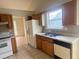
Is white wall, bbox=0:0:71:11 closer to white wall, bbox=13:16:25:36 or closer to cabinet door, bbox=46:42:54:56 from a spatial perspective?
cabinet door, bbox=46:42:54:56

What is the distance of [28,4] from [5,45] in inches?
109

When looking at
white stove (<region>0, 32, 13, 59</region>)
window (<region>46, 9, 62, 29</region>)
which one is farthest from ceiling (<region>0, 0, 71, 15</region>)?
white stove (<region>0, 32, 13, 59</region>)

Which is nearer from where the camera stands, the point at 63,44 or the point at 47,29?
the point at 63,44

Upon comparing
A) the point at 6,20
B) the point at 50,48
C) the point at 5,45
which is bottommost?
the point at 50,48

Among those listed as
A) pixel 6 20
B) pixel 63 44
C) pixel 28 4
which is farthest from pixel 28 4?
pixel 63 44

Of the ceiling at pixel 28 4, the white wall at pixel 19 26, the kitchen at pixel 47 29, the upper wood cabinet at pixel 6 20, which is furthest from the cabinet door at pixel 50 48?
the white wall at pixel 19 26

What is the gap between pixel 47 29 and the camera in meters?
4.28

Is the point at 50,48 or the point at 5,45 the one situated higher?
the point at 5,45

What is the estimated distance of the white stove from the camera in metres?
3.28

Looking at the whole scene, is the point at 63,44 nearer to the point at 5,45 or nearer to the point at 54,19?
the point at 54,19

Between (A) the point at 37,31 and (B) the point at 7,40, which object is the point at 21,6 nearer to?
(A) the point at 37,31

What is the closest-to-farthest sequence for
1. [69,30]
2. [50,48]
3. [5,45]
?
1. [69,30]
2. [50,48]
3. [5,45]

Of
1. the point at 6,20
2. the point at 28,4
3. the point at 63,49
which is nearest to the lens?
the point at 63,49

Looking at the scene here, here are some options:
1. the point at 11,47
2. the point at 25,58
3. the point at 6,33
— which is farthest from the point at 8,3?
the point at 25,58
